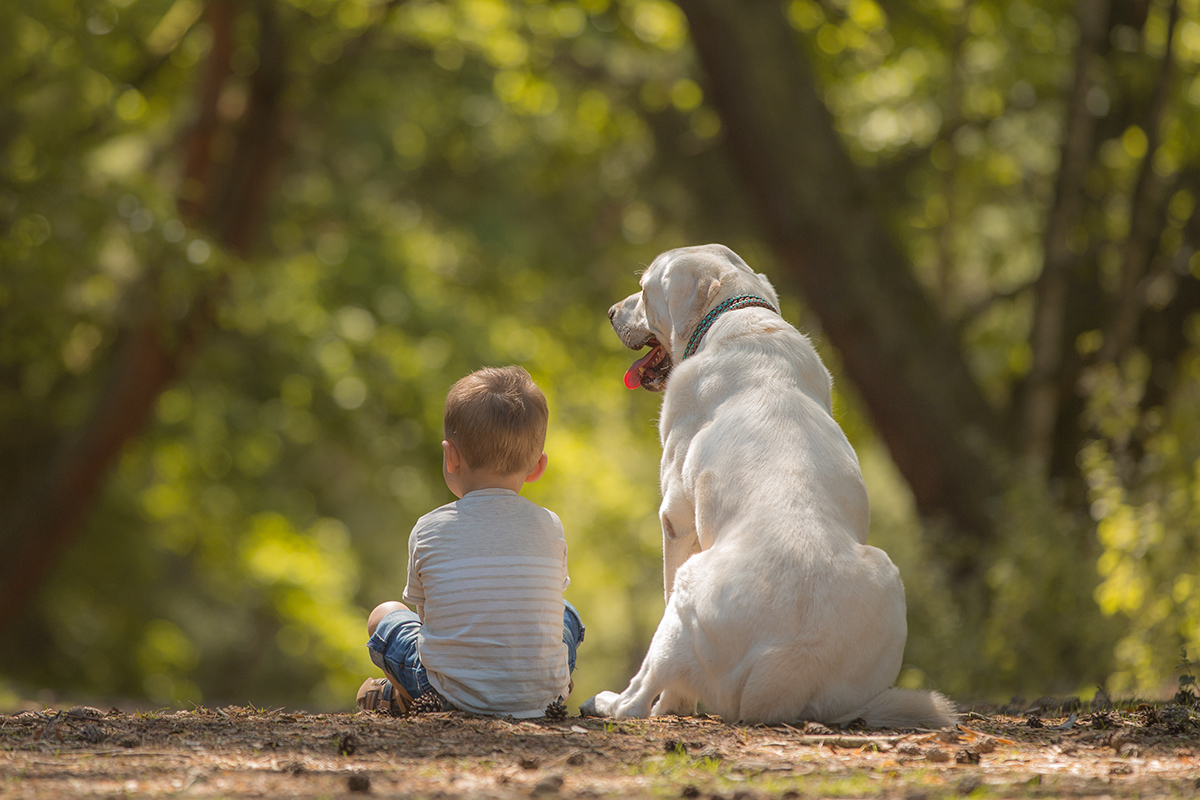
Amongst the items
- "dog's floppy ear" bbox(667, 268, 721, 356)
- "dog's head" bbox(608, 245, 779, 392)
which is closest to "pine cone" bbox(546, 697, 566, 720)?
"dog's head" bbox(608, 245, 779, 392)

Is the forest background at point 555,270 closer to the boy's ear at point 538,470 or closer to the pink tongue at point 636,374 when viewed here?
the pink tongue at point 636,374

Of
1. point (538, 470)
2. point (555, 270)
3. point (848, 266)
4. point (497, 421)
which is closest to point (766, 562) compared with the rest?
point (538, 470)

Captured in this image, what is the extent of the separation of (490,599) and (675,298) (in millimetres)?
1461

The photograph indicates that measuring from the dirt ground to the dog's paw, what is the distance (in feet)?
0.45

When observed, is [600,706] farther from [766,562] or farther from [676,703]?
[766,562]

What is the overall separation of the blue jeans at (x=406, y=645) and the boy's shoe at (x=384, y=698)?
76mm

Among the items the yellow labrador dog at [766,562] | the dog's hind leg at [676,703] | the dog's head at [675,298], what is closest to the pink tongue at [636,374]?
the dog's head at [675,298]

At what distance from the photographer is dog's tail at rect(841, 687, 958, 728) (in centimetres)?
374

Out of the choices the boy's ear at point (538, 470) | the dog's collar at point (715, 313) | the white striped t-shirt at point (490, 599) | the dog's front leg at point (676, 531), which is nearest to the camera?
the white striped t-shirt at point (490, 599)

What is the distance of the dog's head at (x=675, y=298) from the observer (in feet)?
14.6

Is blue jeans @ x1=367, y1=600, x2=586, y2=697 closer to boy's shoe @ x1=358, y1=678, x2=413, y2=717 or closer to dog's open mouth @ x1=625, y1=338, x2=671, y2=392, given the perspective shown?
boy's shoe @ x1=358, y1=678, x2=413, y2=717

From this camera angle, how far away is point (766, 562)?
11.8ft

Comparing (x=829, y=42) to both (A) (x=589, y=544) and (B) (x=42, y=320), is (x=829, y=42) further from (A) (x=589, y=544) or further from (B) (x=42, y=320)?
(A) (x=589, y=544)

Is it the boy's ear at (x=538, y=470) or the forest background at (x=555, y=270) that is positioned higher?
the forest background at (x=555, y=270)
